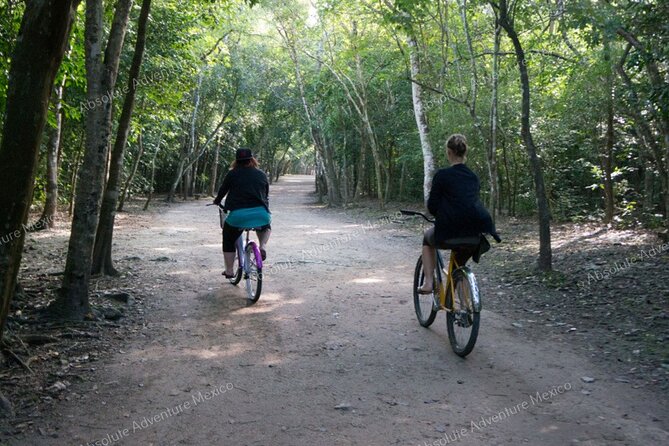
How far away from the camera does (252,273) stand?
24.6 feet

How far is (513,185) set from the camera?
18453 millimetres

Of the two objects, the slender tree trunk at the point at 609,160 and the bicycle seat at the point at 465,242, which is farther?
the slender tree trunk at the point at 609,160

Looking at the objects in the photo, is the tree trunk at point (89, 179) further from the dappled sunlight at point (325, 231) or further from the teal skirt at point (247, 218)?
the dappled sunlight at point (325, 231)

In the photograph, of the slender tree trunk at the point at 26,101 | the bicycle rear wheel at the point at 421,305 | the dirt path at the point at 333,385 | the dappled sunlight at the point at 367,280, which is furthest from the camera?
the dappled sunlight at the point at 367,280

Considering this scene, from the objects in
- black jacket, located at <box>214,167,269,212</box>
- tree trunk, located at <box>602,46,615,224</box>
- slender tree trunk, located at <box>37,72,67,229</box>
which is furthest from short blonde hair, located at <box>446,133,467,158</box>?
slender tree trunk, located at <box>37,72,67,229</box>

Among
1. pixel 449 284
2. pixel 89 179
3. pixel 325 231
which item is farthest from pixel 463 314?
pixel 325 231

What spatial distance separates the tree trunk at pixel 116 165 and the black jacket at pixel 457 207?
4.94 m

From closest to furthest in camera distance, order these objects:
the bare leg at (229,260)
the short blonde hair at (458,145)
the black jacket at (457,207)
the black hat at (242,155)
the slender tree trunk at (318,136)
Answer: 1. the black jacket at (457,207)
2. the short blonde hair at (458,145)
3. the black hat at (242,155)
4. the bare leg at (229,260)
5. the slender tree trunk at (318,136)

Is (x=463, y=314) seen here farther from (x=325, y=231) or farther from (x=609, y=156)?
(x=325, y=231)

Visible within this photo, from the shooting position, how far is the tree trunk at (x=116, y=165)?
786 centimetres

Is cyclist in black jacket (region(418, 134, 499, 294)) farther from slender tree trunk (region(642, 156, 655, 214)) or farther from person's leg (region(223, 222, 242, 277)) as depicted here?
slender tree trunk (region(642, 156, 655, 214))

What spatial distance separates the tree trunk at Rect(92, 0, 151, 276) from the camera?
25.8 feet

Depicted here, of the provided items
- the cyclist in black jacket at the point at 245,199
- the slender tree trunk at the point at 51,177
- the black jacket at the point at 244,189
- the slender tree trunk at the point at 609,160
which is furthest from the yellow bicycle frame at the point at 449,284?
the slender tree trunk at the point at 51,177

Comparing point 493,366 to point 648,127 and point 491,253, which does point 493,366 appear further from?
point 648,127
